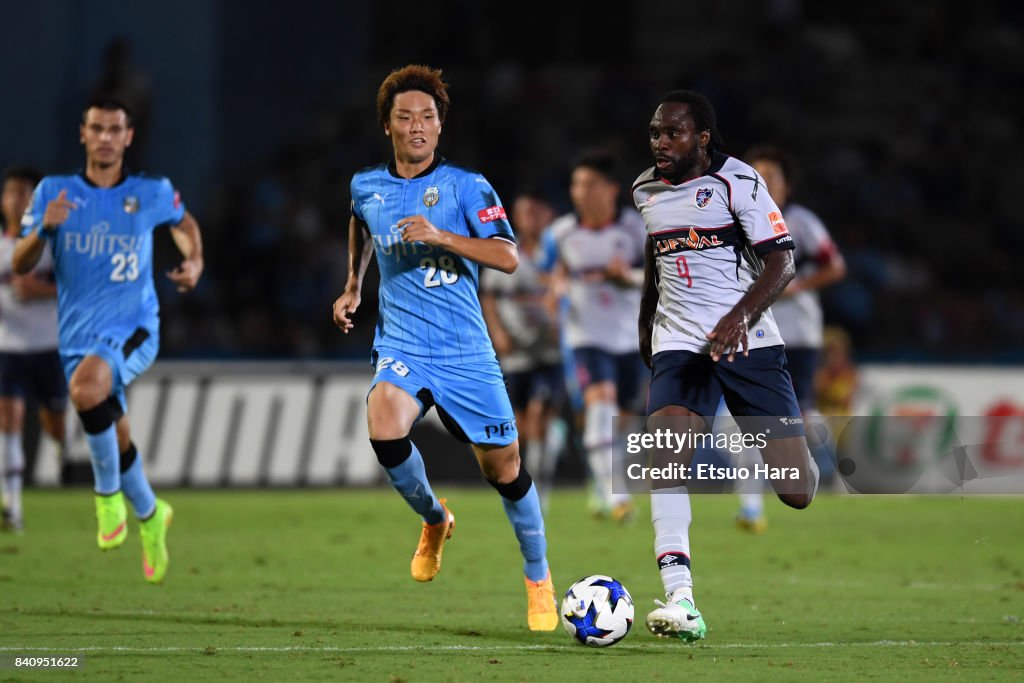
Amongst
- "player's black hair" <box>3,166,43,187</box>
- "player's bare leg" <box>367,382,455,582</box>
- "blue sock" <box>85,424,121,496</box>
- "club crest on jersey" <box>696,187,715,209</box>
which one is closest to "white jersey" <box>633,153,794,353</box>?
"club crest on jersey" <box>696,187,715,209</box>

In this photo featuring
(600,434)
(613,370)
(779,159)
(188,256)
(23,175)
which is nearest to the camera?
(188,256)

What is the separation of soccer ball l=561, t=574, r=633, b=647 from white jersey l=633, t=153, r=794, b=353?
110 centimetres

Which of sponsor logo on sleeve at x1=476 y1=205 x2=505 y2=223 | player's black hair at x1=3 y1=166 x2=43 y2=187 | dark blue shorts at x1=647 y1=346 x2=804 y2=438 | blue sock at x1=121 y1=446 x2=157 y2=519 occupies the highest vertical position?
player's black hair at x1=3 y1=166 x2=43 y2=187

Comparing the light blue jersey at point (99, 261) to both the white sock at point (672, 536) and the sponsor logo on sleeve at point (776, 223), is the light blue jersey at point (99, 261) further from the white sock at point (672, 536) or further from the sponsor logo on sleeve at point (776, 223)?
the sponsor logo on sleeve at point (776, 223)

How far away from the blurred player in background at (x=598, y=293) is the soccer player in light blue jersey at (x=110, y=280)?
4.49m

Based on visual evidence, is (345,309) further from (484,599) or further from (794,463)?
(794,463)

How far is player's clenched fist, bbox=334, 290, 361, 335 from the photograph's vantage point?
7.35 metres

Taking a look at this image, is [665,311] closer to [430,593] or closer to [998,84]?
[430,593]

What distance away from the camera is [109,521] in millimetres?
8750

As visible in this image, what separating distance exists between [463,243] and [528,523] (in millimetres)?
1382

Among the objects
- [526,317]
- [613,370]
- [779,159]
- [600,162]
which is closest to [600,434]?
[613,370]

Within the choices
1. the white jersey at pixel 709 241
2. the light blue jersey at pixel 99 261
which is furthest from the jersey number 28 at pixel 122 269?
the white jersey at pixel 709 241

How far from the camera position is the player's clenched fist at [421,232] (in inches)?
265

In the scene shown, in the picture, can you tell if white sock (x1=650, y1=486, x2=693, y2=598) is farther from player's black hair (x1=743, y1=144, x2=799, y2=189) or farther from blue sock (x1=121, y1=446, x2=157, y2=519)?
player's black hair (x1=743, y1=144, x2=799, y2=189)
